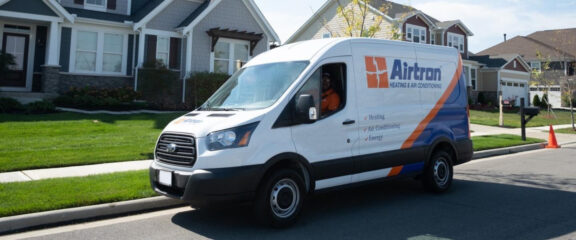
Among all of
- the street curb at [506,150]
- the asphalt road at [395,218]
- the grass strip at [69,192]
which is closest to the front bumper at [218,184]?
the asphalt road at [395,218]

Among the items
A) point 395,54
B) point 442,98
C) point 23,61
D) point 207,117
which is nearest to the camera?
point 207,117

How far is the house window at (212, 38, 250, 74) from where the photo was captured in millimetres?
21906

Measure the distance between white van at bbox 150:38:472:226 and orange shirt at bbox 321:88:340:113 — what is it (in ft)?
0.05

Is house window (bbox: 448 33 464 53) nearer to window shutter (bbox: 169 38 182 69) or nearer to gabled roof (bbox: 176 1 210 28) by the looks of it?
gabled roof (bbox: 176 1 210 28)

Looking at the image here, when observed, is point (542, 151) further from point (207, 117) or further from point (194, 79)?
point (194, 79)

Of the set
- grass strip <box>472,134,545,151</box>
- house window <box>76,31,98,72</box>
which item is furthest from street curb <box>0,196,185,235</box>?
house window <box>76,31,98,72</box>

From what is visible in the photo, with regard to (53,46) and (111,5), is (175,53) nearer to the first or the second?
(111,5)

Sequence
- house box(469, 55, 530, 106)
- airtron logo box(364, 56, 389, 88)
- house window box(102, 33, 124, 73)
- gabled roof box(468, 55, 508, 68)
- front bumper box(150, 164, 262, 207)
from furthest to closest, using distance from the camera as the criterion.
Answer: gabled roof box(468, 55, 508, 68)
house box(469, 55, 530, 106)
house window box(102, 33, 124, 73)
airtron logo box(364, 56, 389, 88)
front bumper box(150, 164, 262, 207)

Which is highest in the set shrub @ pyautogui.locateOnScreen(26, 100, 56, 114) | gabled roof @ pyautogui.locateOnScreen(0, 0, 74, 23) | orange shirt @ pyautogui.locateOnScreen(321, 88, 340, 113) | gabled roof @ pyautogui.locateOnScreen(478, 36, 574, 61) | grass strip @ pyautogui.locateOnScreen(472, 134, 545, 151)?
gabled roof @ pyautogui.locateOnScreen(478, 36, 574, 61)

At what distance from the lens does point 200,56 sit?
21203mm

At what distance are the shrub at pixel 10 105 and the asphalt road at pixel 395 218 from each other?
457 inches

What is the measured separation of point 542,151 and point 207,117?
12.4m

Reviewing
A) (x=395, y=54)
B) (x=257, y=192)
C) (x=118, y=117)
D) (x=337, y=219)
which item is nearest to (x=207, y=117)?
(x=257, y=192)

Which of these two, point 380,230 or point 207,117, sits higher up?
point 207,117
